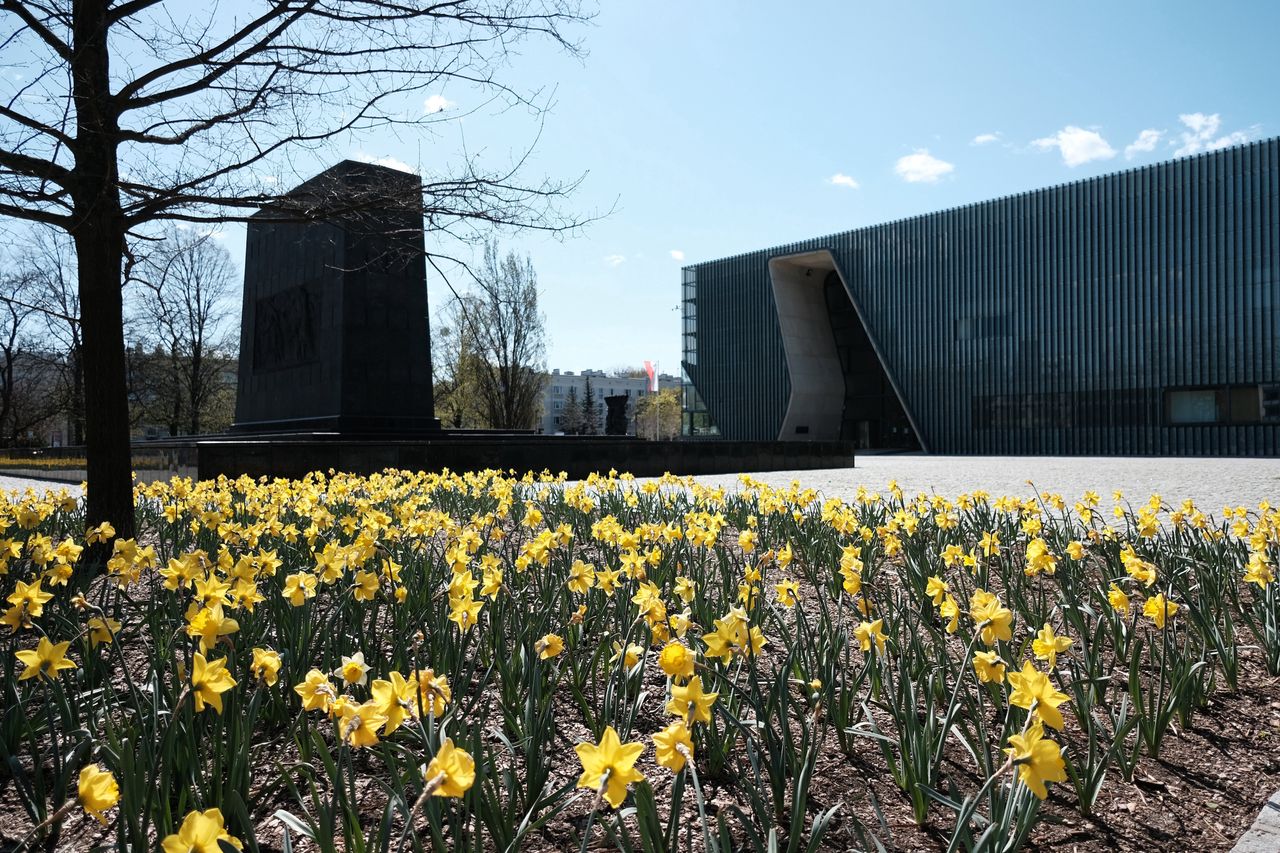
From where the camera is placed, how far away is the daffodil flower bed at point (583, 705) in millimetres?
1840

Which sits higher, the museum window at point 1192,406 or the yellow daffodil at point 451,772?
the museum window at point 1192,406

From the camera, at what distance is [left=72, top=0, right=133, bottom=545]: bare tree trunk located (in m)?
5.55

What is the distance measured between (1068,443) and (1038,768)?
3989 centimetres

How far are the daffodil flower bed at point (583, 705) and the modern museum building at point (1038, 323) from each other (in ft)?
113

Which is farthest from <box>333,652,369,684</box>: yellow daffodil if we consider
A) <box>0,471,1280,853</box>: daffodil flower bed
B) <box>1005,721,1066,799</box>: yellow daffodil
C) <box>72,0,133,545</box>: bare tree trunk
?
<box>72,0,133,545</box>: bare tree trunk

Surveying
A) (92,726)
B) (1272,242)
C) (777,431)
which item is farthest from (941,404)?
(92,726)

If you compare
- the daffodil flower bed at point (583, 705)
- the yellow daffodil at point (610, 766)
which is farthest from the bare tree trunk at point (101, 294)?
the yellow daffodil at point (610, 766)

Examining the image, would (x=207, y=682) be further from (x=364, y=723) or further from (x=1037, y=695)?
(x=1037, y=695)

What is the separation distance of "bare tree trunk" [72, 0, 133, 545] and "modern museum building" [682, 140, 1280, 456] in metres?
37.8

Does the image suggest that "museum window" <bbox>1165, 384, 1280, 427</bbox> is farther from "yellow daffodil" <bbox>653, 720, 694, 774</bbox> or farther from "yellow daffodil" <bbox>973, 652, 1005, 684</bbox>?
"yellow daffodil" <bbox>653, 720, 694, 774</bbox>

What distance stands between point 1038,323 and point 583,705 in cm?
4017

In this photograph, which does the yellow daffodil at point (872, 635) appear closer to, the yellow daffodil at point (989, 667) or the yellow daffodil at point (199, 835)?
the yellow daffodil at point (989, 667)

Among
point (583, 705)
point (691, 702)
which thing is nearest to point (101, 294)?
point (583, 705)

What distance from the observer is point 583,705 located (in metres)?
2.81
